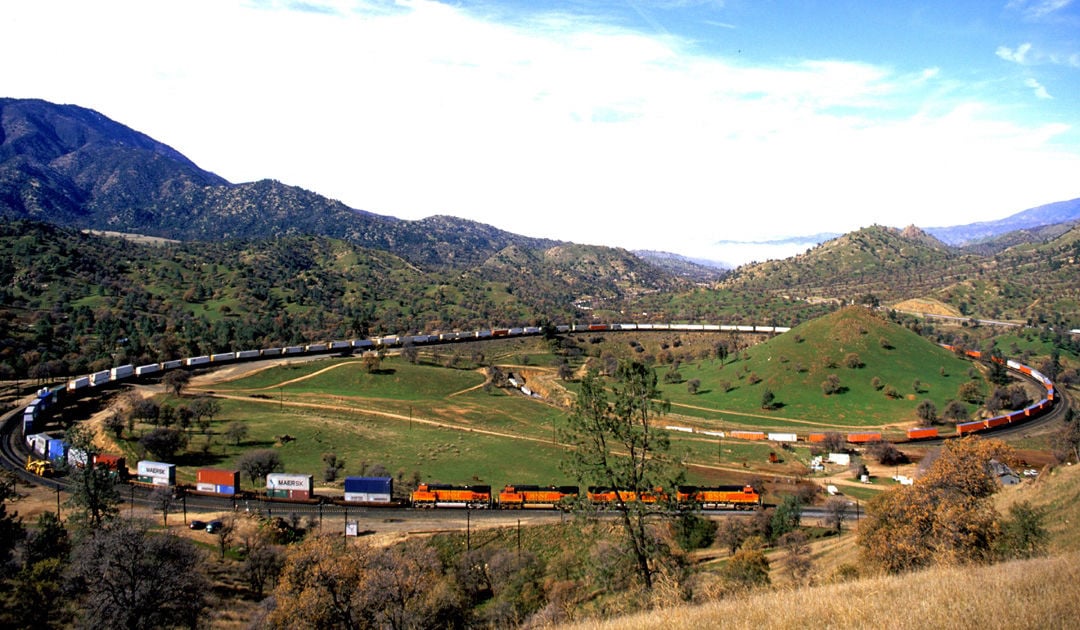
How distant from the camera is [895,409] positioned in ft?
284

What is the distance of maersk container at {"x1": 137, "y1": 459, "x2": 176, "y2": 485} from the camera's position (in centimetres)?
5322

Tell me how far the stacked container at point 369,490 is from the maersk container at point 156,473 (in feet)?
53.5

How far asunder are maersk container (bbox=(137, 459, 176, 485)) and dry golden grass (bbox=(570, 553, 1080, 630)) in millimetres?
53248

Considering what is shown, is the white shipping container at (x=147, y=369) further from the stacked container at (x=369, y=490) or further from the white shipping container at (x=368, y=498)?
the white shipping container at (x=368, y=498)

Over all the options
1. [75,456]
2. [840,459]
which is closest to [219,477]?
[75,456]

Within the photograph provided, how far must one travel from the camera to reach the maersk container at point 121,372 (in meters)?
88.7

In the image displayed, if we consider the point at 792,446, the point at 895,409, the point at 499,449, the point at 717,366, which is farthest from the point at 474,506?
the point at 717,366

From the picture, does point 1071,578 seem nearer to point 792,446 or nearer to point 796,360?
point 792,446

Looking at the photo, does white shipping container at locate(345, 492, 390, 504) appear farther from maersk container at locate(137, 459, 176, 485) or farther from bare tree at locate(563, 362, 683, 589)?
bare tree at locate(563, 362, 683, 589)

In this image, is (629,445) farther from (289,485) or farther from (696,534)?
(289,485)

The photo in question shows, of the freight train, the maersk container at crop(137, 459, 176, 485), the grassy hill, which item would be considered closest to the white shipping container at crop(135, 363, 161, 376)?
the freight train

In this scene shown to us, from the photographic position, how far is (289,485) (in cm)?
5128

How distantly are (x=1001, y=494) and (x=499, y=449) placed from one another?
148 ft

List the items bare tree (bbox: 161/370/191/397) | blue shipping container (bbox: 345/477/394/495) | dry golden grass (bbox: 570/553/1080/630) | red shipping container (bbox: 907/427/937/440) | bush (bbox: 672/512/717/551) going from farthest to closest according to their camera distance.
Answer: bare tree (bbox: 161/370/191/397)
red shipping container (bbox: 907/427/937/440)
blue shipping container (bbox: 345/477/394/495)
bush (bbox: 672/512/717/551)
dry golden grass (bbox: 570/553/1080/630)
